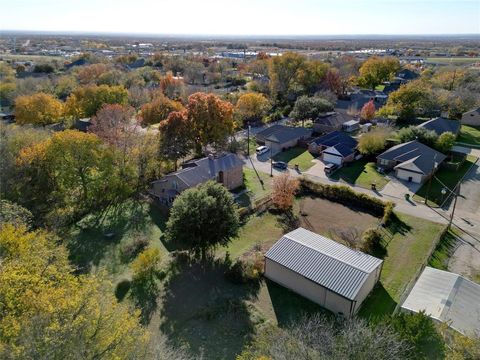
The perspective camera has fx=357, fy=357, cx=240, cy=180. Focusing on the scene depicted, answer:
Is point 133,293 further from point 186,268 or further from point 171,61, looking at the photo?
point 171,61

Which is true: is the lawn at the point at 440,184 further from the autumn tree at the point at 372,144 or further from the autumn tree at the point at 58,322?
the autumn tree at the point at 58,322

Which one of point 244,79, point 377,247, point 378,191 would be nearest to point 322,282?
point 377,247

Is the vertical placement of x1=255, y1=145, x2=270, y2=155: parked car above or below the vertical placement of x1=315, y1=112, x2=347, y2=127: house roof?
below

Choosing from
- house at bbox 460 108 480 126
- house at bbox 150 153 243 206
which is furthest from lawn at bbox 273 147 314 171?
house at bbox 460 108 480 126

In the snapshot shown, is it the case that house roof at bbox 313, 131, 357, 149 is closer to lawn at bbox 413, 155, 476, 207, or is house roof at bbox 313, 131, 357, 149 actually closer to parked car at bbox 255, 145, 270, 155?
parked car at bbox 255, 145, 270, 155

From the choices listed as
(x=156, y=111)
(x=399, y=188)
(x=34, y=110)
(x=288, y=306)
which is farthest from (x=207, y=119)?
(x=34, y=110)

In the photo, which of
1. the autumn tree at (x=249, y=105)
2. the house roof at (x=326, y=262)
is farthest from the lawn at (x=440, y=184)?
the autumn tree at (x=249, y=105)

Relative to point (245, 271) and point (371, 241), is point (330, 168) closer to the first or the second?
point (371, 241)
